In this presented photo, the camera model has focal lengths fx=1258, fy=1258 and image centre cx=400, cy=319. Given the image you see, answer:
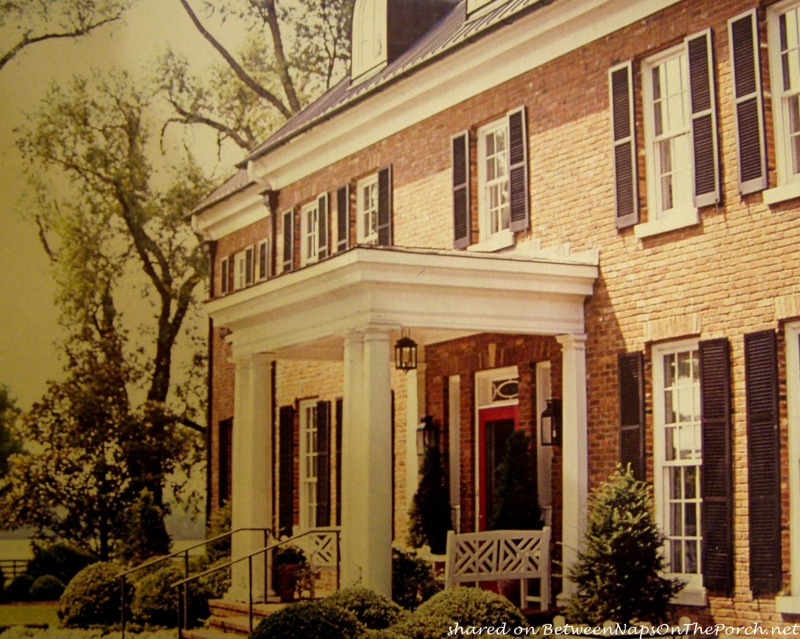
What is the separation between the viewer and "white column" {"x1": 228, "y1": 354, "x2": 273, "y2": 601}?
45.0 feet

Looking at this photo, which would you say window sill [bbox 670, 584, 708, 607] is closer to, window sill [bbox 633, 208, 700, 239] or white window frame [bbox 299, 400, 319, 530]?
window sill [bbox 633, 208, 700, 239]

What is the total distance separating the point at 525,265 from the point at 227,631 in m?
5.16

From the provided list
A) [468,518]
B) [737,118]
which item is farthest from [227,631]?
[737,118]

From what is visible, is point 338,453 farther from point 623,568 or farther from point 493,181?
point 623,568

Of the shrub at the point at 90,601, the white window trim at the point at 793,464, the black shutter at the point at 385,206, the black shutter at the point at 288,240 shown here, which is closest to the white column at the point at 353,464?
the white window trim at the point at 793,464

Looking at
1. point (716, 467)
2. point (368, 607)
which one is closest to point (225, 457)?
point (368, 607)

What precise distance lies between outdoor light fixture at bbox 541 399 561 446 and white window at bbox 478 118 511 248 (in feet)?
6.86

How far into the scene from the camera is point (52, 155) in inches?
763

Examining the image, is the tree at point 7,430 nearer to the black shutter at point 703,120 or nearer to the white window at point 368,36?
the white window at point 368,36

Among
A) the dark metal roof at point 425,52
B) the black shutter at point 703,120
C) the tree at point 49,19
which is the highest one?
the tree at point 49,19

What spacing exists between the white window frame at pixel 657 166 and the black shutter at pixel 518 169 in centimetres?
179

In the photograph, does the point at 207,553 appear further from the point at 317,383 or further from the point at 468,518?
the point at 468,518

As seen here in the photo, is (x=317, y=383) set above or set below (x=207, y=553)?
above

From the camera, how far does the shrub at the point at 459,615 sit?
9.64 meters
